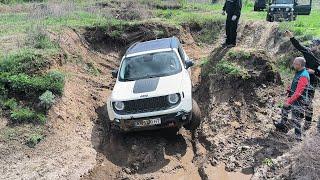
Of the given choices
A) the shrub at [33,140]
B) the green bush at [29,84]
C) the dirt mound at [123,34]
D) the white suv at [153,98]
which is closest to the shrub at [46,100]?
the green bush at [29,84]

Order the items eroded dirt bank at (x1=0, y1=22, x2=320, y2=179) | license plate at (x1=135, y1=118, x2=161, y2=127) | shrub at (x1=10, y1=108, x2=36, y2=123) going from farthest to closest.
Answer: shrub at (x1=10, y1=108, x2=36, y2=123) < license plate at (x1=135, y1=118, x2=161, y2=127) < eroded dirt bank at (x1=0, y1=22, x2=320, y2=179)

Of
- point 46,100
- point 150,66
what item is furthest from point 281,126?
point 46,100

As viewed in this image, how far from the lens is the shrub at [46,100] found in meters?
10.0

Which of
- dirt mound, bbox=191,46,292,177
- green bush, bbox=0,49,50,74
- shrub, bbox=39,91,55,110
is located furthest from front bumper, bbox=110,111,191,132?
green bush, bbox=0,49,50,74

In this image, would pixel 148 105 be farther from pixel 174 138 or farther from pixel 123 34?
pixel 123 34

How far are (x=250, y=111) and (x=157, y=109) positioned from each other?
8.76 feet

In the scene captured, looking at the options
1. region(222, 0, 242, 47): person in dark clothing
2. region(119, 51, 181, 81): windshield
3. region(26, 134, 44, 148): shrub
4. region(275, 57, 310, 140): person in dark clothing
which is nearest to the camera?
region(275, 57, 310, 140): person in dark clothing

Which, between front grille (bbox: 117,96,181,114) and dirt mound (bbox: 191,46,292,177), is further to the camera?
front grille (bbox: 117,96,181,114)

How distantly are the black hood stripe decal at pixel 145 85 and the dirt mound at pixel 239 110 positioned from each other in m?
1.66

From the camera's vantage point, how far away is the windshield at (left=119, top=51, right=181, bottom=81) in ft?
32.4

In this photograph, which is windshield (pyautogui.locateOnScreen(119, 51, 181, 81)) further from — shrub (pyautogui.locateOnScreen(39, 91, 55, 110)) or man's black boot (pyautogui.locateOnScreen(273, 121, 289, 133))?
man's black boot (pyautogui.locateOnScreen(273, 121, 289, 133))

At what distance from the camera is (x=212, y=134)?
974 cm

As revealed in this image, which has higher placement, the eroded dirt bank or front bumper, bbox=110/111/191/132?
front bumper, bbox=110/111/191/132

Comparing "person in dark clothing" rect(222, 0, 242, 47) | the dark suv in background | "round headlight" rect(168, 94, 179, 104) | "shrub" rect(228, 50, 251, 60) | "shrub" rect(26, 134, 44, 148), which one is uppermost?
"person in dark clothing" rect(222, 0, 242, 47)
